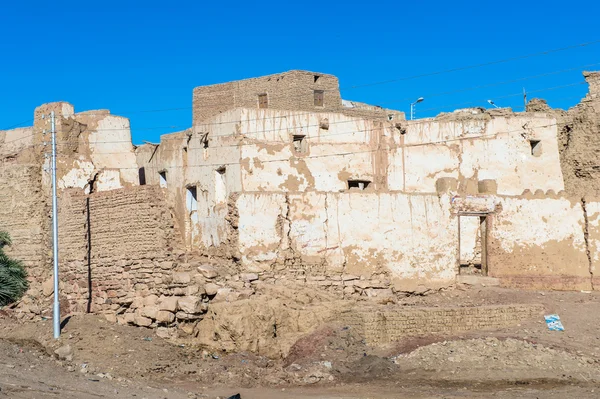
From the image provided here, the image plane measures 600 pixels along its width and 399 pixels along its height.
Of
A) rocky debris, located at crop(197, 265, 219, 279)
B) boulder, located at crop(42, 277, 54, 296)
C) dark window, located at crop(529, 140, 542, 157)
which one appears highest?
dark window, located at crop(529, 140, 542, 157)

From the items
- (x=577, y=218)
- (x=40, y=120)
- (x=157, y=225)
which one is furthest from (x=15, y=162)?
(x=577, y=218)

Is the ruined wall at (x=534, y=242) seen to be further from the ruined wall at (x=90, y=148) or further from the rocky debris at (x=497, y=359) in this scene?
the ruined wall at (x=90, y=148)

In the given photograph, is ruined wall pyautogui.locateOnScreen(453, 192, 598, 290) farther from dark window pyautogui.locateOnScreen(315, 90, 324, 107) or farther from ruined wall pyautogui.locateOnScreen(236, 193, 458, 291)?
dark window pyautogui.locateOnScreen(315, 90, 324, 107)

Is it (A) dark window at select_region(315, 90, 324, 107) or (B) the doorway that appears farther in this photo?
(A) dark window at select_region(315, 90, 324, 107)

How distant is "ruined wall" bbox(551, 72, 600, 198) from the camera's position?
24.5m

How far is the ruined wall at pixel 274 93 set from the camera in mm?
29188

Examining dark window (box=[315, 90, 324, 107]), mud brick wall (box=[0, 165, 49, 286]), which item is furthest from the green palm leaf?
dark window (box=[315, 90, 324, 107])

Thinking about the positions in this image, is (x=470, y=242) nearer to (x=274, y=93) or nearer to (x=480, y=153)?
(x=480, y=153)

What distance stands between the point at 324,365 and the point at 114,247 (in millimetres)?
6500

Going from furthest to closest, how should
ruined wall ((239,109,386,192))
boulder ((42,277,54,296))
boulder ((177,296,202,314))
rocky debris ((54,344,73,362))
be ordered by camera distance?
ruined wall ((239,109,386,192)) → boulder ((42,277,54,296)) → boulder ((177,296,202,314)) → rocky debris ((54,344,73,362))

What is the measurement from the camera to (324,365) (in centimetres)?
1590

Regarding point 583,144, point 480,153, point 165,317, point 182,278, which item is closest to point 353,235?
point 182,278

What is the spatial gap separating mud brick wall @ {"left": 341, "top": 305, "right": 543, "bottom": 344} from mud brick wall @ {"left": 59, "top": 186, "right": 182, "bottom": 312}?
4300mm

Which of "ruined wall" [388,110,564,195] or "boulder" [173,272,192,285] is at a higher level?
"ruined wall" [388,110,564,195]
